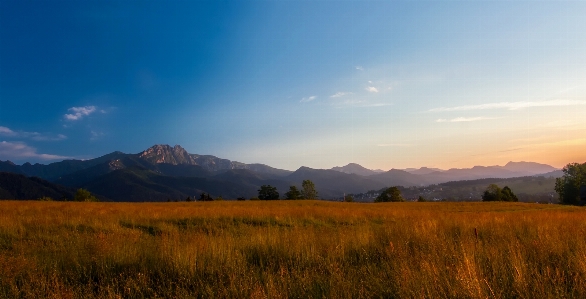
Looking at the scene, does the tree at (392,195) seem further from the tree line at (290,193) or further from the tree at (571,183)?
the tree at (571,183)

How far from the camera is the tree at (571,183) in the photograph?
225ft

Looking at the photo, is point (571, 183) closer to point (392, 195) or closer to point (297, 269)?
point (392, 195)

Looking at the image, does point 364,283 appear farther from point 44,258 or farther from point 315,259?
point 44,258

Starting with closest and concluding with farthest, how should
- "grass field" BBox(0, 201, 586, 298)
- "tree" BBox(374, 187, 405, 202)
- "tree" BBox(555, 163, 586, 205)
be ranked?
"grass field" BBox(0, 201, 586, 298) → "tree" BBox(555, 163, 586, 205) → "tree" BBox(374, 187, 405, 202)

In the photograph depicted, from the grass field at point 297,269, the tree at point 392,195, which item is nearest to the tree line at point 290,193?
the tree at point 392,195

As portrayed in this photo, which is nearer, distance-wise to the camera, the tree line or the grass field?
the grass field

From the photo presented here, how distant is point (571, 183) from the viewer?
71875mm

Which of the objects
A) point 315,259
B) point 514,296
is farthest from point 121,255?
point 514,296

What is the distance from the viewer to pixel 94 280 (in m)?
5.74

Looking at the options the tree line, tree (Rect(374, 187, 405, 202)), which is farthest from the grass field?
tree (Rect(374, 187, 405, 202))

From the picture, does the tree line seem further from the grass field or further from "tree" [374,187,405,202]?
→ the grass field

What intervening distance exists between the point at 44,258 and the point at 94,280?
201 centimetres

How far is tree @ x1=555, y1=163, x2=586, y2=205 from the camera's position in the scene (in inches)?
2704

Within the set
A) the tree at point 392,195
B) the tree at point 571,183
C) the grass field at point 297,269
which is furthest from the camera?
the tree at point 392,195
